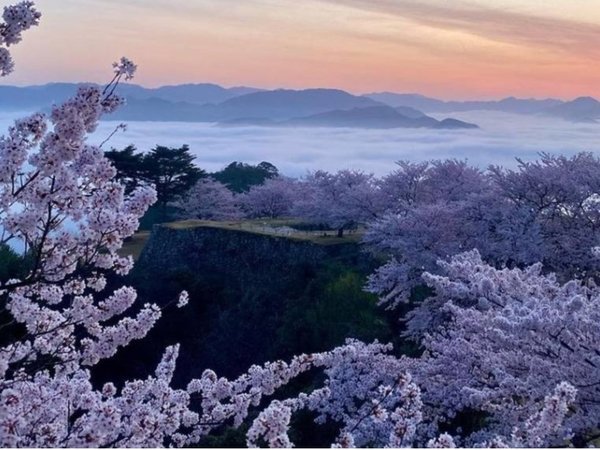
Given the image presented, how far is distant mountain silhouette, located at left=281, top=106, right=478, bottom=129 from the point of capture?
100375 millimetres

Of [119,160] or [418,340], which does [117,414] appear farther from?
[119,160]

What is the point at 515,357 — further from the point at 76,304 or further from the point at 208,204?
the point at 208,204

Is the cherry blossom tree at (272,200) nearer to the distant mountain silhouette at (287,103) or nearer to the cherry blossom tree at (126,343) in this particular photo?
the cherry blossom tree at (126,343)

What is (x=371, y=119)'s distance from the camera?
106m

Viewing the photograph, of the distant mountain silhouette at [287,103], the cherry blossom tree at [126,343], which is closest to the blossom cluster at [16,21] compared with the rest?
the cherry blossom tree at [126,343]

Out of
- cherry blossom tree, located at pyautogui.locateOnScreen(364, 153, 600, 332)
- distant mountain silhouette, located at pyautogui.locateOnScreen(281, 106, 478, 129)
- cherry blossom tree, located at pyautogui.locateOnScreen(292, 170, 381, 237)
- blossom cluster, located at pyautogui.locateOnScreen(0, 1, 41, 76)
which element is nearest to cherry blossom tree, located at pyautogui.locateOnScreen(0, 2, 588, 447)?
blossom cluster, located at pyautogui.locateOnScreen(0, 1, 41, 76)

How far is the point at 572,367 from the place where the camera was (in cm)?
600

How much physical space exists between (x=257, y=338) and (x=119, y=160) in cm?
1658

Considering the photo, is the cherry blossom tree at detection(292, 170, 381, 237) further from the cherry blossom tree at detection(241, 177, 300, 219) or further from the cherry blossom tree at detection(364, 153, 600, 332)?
the cherry blossom tree at detection(364, 153, 600, 332)

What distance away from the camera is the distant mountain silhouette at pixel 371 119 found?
100375 mm

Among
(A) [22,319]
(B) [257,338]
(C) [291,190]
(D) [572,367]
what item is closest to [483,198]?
(B) [257,338]

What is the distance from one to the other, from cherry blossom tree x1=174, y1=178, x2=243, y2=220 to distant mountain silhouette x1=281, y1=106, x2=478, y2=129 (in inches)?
Answer: 2324

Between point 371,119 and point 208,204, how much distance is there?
230 feet

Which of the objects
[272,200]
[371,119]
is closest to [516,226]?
[272,200]
